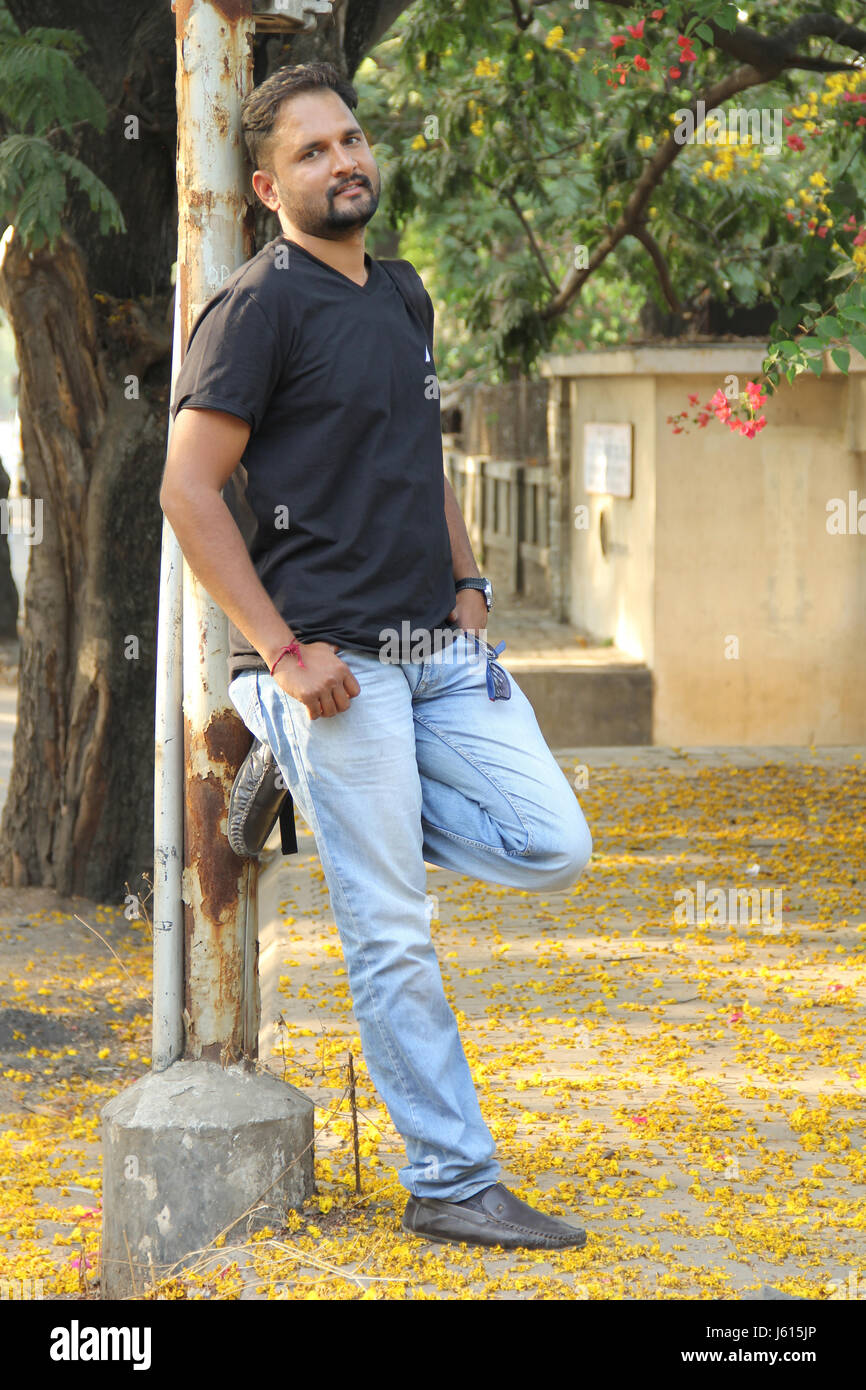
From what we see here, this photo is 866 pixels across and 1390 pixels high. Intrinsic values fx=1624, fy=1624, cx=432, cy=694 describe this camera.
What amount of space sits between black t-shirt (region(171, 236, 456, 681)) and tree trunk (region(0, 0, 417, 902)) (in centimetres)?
402

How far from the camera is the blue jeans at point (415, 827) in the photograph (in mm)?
3078

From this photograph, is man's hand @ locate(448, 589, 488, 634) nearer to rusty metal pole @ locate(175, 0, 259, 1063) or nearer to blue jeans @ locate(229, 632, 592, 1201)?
blue jeans @ locate(229, 632, 592, 1201)

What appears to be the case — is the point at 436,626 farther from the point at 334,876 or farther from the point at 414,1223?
the point at 414,1223

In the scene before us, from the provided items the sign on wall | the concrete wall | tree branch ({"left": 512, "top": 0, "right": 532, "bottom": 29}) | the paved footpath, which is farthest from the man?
the sign on wall

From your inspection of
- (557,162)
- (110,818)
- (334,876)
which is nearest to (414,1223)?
(334,876)

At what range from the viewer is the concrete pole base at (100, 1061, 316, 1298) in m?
3.23

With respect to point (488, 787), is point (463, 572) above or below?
above

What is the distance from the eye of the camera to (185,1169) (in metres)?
3.23

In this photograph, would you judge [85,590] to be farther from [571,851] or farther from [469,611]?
[571,851]

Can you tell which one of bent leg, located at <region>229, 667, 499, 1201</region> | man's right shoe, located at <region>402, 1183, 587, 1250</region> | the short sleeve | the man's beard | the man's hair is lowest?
man's right shoe, located at <region>402, 1183, 587, 1250</region>

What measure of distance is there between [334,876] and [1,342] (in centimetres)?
9267

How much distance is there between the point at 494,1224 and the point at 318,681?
116cm

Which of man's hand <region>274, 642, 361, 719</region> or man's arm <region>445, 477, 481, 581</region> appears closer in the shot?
man's hand <region>274, 642, 361, 719</region>

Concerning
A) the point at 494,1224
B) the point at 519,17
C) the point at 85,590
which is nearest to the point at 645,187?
the point at 519,17
